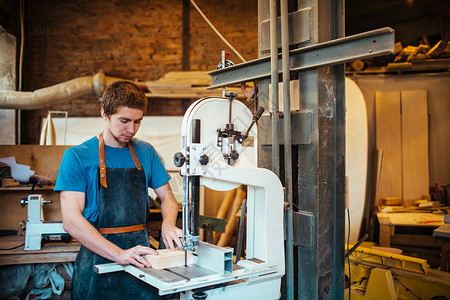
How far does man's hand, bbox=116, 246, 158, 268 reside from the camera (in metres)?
1.50

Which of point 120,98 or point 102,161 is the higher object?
point 120,98

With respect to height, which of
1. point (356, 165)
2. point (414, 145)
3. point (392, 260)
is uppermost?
point (414, 145)

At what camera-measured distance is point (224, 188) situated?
156 centimetres

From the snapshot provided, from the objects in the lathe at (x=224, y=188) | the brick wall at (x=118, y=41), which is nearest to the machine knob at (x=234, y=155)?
the lathe at (x=224, y=188)

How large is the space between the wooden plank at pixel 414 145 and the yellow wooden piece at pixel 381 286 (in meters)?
2.39

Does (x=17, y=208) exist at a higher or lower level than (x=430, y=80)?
lower

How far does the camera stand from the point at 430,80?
15.5ft

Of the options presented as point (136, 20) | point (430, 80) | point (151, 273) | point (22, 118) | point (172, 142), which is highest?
point (136, 20)

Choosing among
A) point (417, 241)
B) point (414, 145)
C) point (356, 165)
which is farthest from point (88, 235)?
point (414, 145)

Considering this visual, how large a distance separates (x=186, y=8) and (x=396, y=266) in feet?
14.8

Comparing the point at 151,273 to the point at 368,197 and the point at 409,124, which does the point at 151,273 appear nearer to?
the point at 368,197

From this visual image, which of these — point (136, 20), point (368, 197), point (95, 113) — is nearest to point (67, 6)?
point (136, 20)

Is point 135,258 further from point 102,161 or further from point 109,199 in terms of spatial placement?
point 102,161

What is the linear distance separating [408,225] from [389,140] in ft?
4.96
